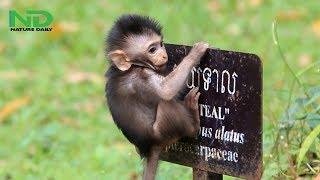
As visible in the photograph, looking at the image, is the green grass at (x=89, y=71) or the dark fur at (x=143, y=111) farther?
the green grass at (x=89, y=71)

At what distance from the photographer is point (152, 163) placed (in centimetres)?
449

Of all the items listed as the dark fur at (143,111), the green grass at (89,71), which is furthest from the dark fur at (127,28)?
the green grass at (89,71)

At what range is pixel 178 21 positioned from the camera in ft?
31.2

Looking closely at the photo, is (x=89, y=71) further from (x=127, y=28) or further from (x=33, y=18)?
(x=127, y=28)

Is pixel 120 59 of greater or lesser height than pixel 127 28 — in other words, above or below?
below

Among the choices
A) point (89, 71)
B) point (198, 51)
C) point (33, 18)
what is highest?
point (198, 51)

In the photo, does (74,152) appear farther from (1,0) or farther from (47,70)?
(1,0)

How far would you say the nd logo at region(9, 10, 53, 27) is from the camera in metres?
9.35

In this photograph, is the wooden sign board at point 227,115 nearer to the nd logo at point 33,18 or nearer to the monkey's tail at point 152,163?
the monkey's tail at point 152,163
